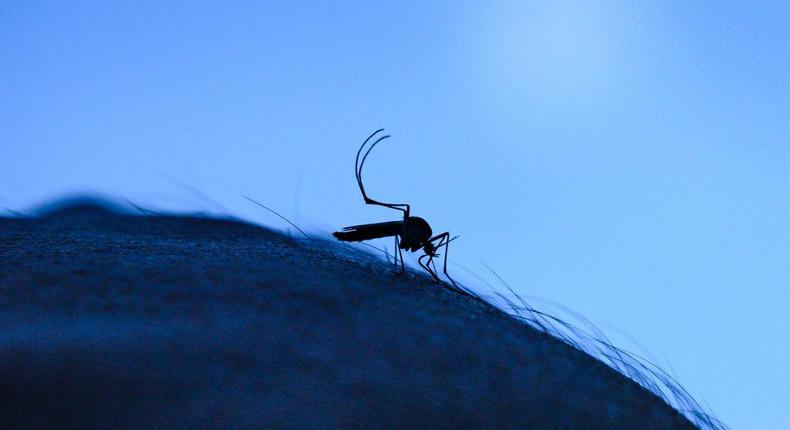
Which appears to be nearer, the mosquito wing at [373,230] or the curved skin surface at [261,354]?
the curved skin surface at [261,354]

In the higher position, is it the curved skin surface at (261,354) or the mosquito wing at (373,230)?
the mosquito wing at (373,230)

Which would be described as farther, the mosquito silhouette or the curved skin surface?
the mosquito silhouette

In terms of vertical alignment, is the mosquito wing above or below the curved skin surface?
above

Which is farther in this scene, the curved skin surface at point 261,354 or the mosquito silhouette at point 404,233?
the mosquito silhouette at point 404,233

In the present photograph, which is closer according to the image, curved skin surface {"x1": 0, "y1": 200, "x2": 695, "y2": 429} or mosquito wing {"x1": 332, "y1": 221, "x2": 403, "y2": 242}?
curved skin surface {"x1": 0, "y1": 200, "x2": 695, "y2": 429}

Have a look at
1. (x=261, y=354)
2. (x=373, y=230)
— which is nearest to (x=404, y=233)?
(x=373, y=230)

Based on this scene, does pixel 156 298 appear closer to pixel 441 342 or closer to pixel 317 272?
pixel 317 272

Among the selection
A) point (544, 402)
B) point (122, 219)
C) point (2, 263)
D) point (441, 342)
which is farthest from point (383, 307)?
point (122, 219)

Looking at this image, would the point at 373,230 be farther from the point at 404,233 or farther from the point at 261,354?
the point at 261,354
